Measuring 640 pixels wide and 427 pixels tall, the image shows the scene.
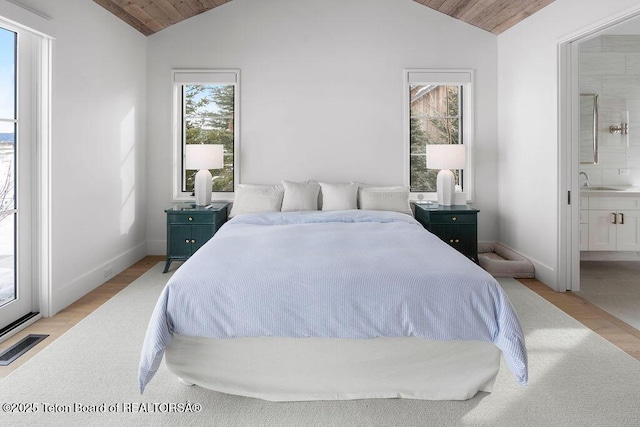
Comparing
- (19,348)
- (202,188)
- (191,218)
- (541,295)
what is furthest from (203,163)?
(541,295)

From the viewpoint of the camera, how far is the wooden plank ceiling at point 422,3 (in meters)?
4.09

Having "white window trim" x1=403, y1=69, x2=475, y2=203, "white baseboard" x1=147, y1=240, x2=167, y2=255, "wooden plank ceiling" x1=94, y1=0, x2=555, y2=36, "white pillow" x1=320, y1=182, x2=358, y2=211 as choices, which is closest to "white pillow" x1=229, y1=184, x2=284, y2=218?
"white pillow" x1=320, y1=182, x2=358, y2=211

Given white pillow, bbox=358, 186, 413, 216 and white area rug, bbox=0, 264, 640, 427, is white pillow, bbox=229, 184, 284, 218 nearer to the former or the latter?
white pillow, bbox=358, 186, 413, 216

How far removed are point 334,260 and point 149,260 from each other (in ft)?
10.7

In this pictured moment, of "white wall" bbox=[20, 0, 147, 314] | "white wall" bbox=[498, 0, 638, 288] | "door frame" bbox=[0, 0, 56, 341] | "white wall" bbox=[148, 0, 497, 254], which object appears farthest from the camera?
"white wall" bbox=[148, 0, 497, 254]

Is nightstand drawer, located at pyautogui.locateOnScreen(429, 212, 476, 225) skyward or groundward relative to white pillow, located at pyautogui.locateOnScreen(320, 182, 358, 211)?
groundward

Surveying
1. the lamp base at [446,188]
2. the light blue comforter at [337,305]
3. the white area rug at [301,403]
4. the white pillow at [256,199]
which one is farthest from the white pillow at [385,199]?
the light blue comforter at [337,305]

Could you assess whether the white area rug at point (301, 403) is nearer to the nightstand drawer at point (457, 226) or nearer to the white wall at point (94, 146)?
the white wall at point (94, 146)

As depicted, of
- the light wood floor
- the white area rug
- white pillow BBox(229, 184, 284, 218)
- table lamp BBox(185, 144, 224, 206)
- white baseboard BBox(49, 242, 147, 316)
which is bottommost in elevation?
the white area rug

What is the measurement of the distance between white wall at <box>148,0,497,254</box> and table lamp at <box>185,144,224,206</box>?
1.44 feet

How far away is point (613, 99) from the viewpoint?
5.07 meters

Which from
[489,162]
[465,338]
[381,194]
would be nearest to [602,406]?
[465,338]

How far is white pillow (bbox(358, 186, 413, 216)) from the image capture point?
4.50 m

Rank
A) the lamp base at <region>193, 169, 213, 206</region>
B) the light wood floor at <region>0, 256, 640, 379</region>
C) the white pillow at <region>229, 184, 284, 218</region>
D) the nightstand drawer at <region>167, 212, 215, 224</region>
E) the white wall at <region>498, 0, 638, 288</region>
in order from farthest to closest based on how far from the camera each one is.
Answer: the lamp base at <region>193, 169, 213, 206</region>, the white pillow at <region>229, 184, 284, 218</region>, the nightstand drawer at <region>167, 212, 215, 224</region>, the white wall at <region>498, 0, 638, 288</region>, the light wood floor at <region>0, 256, 640, 379</region>
